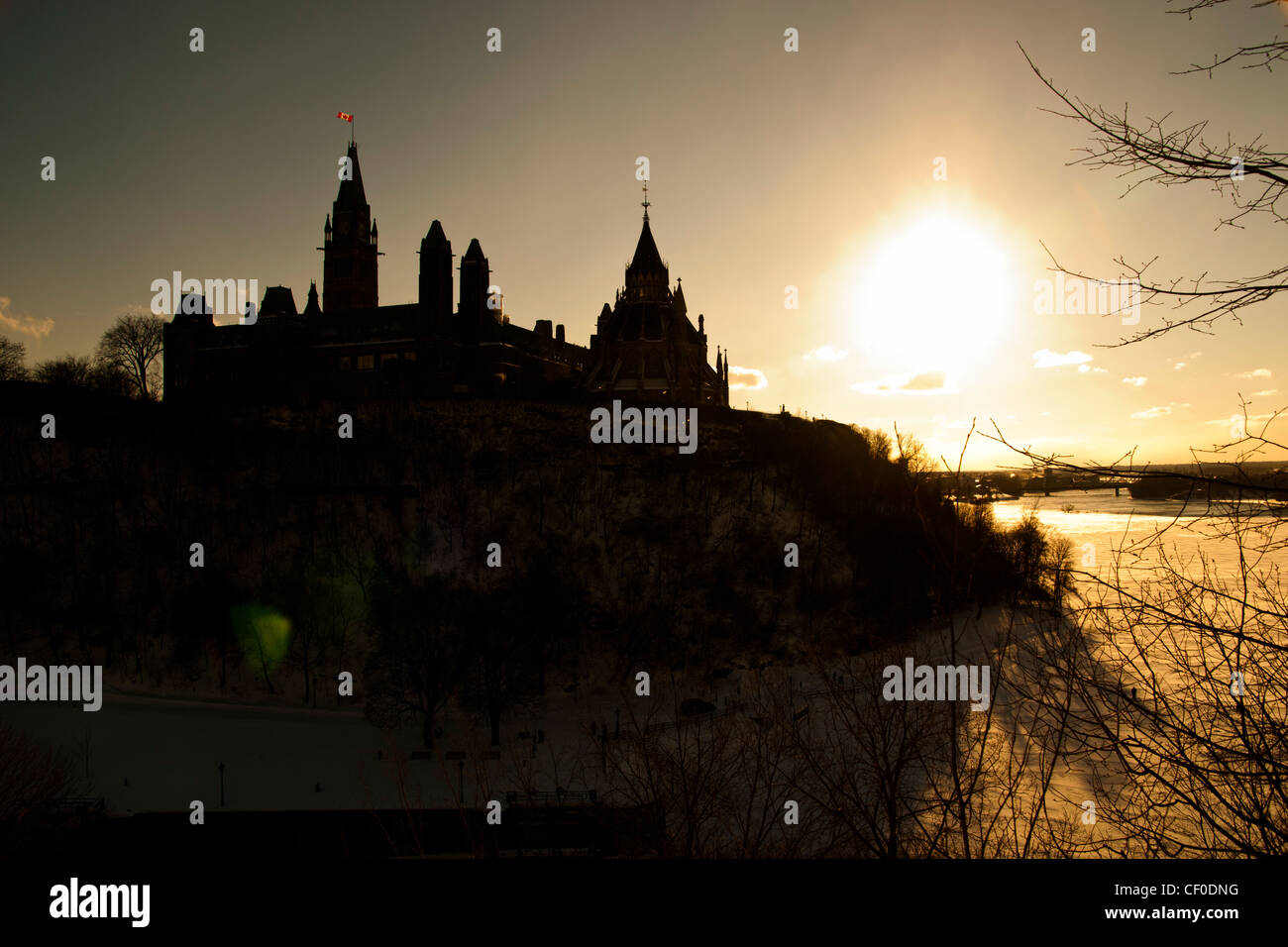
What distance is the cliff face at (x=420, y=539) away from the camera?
1870 inches

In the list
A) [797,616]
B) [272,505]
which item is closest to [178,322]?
[272,505]

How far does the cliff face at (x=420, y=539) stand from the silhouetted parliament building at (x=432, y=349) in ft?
10.5

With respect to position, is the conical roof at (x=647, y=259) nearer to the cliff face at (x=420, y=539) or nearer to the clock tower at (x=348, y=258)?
the cliff face at (x=420, y=539)

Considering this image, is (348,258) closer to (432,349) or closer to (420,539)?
(432,349)

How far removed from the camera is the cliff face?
47500 millimetres

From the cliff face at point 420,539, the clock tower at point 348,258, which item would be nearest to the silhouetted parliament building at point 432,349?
the cliff face at point 420,539

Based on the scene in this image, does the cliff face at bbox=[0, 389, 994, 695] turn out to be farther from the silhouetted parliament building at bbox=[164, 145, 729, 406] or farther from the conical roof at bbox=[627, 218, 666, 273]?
the conical roof at bbox=[627, 218, 666, 273]

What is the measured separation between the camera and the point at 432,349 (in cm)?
5941

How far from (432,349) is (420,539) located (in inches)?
662

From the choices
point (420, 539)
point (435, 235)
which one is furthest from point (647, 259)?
point (420, 539)

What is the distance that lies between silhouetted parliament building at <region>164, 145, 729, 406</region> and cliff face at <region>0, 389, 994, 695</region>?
3.20 m

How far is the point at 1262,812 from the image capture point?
193 inches
